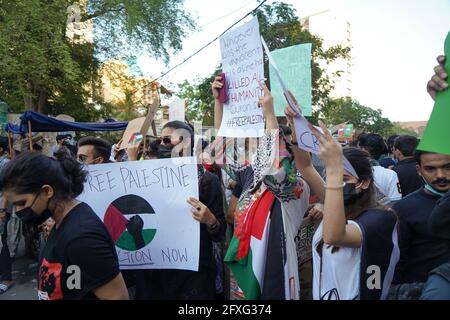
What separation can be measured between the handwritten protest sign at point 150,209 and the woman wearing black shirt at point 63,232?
2.01 feet

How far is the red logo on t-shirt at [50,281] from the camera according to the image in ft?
5.54

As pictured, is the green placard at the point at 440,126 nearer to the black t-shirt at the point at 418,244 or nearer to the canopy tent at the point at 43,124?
the black t-shirt at the point at 418,244

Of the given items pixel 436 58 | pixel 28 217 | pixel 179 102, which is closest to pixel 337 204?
pixel 436 58

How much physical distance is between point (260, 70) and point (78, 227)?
142 centimetres

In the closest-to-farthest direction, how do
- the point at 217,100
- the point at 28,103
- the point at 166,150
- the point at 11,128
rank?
the point at 217,100 → the point at 166,150 → the point at 11,128 → the point at 28,103

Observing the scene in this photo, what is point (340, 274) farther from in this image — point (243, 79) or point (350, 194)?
point (243, 79)

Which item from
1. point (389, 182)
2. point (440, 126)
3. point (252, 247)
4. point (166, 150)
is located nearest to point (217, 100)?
point (166, 150)

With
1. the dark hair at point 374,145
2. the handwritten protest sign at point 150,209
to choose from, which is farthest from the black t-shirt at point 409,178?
the handwritten protest sign at point 150,209

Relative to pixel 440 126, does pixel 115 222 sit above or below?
below

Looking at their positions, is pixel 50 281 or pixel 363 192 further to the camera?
pixel 363 192

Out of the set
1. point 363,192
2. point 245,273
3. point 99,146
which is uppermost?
point 99,146

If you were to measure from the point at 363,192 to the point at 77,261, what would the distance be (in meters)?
1.32

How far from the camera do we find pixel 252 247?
2.11 m

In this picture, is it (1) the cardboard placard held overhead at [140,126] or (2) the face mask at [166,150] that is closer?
(2) the face mask at [166,150]
